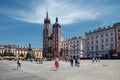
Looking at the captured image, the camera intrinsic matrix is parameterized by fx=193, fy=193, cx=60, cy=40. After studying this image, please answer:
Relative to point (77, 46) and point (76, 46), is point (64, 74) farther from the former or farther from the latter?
point (76, 46)

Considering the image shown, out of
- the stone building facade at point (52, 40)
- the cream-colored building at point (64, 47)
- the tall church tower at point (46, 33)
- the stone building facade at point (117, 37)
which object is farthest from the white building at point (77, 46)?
the stone building facade at point (117, 37)

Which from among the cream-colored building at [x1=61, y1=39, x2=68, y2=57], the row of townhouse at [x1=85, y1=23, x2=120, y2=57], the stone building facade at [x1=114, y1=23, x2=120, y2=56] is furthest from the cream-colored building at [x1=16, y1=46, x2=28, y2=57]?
the stone building facade at [x1=114, y1=23, x2=120, y2=56]

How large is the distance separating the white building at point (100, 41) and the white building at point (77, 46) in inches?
766

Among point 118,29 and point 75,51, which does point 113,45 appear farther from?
point 75,51

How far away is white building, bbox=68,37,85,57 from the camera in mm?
119037

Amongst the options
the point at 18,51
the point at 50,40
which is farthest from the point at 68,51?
the point at 18,51

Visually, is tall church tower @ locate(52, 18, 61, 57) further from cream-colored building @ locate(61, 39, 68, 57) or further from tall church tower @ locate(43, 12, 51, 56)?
tall church tower @ locate(43, 12, 51, 56)

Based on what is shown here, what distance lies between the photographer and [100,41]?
3580 inches

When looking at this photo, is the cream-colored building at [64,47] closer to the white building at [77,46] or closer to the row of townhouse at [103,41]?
the white building at [77,46]

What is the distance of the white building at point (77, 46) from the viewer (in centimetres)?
11904

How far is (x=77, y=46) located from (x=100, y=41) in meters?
30.6

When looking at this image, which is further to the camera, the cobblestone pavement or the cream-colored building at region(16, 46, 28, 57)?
the cream-colored building at region(16, 46, 28, 57)

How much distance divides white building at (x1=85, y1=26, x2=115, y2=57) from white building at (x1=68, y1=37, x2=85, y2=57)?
19.5 m

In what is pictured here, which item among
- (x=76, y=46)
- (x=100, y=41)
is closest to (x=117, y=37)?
(x=100, y=41)
